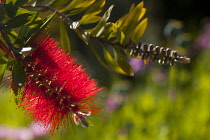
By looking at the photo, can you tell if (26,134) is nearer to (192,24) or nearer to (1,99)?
(1,99)

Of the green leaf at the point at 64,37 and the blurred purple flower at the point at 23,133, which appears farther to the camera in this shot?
the blurred purple flower at the point at 23,133

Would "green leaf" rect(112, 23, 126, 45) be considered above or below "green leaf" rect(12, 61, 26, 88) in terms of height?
above

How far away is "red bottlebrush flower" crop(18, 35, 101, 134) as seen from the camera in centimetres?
35

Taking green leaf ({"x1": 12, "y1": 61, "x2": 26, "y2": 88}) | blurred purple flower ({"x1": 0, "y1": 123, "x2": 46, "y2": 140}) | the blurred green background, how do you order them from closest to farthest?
green leaf ({"x1": 12, "y1": 61, "x2": 26, "y2": 88}) → the blurred green background → blurred purple flower ({"x1": 0, "y1": 123, "x2": 46, "y2": 140})

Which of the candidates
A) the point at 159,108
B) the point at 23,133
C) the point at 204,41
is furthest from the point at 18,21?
the point at 204,41

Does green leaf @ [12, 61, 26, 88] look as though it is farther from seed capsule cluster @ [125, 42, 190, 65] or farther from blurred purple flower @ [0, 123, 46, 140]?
blurred purple flower @ [0, 123, 46, 140]

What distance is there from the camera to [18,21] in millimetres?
353

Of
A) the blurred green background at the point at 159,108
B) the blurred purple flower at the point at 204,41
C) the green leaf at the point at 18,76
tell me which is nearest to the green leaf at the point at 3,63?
the green leaf at the point at 18,76

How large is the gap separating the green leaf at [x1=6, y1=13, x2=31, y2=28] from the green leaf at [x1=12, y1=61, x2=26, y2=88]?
1.4 inches

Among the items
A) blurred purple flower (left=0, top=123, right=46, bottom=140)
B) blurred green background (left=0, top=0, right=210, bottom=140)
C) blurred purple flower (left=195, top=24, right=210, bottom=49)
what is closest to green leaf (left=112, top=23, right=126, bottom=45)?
blurred green background (left=0, top=0, right=210, bottom=140)

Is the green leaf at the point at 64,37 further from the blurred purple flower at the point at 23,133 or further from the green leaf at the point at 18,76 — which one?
the blurred purple flower at the point at 23,133

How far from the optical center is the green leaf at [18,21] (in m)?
0.35

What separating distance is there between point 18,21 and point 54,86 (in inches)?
2.5

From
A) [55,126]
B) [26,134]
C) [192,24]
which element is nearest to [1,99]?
[26,134]
